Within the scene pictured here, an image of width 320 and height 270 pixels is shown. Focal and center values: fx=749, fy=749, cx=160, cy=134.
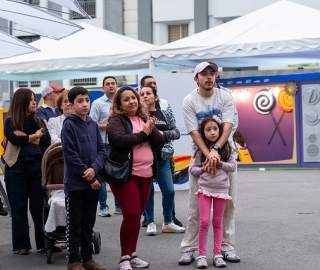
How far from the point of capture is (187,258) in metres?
7.48

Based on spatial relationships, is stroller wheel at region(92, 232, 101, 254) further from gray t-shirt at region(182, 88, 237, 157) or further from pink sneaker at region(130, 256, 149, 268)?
gray t-shirt at region(182, 88, 237, 157)

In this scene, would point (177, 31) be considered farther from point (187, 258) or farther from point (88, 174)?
point (88, 174)

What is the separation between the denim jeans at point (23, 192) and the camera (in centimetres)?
811

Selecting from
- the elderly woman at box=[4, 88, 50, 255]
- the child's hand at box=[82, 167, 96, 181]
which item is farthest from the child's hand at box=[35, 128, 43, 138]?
the child's hand at box=[82, 167, 96, 181]

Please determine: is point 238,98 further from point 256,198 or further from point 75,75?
point 256,198

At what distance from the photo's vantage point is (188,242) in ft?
24.7

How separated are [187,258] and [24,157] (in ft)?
6.88

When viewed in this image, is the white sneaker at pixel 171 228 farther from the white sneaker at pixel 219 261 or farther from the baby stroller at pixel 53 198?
the white sneaker at pixel 219 261

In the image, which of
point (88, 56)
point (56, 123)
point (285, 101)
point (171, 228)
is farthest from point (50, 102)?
point (285, 101)

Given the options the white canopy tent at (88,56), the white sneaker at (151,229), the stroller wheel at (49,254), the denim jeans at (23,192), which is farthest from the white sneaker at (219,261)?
the white canopy tent at (88,56)

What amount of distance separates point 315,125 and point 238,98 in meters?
2.39

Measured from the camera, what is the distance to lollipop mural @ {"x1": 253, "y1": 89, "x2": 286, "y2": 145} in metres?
20.1

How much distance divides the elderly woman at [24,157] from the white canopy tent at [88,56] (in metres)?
8.24

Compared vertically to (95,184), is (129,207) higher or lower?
lower
